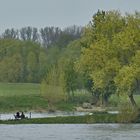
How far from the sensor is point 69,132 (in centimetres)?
5778

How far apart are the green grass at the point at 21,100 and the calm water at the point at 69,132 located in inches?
1997

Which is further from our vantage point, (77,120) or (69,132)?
(77,120)

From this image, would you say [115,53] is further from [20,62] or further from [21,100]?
[20,62]

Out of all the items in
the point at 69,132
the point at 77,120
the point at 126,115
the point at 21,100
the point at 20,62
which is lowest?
the point at 69,132

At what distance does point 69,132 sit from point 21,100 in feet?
220

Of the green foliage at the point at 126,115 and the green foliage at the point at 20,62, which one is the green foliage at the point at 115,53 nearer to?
the green foliage at the point at 126,115

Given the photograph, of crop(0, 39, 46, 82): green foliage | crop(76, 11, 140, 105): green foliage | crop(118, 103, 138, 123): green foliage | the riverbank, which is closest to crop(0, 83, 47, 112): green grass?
crop(0, 39, 46, 82): green foliage

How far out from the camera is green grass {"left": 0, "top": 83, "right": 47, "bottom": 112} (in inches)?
4663

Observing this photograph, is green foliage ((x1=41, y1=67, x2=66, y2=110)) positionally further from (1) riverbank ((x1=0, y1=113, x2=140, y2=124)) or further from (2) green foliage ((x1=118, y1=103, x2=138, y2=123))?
(2) green foliage ((x1=118, y1=103, x2=138, y2=123))

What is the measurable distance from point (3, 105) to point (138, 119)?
169 ft

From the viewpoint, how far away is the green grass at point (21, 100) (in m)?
118

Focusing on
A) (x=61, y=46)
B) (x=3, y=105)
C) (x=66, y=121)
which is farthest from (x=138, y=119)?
(x=61, y=46)

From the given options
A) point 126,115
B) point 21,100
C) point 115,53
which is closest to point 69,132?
point 126,115

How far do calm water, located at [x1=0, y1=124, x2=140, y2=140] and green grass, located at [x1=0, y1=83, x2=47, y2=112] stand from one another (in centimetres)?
5073
